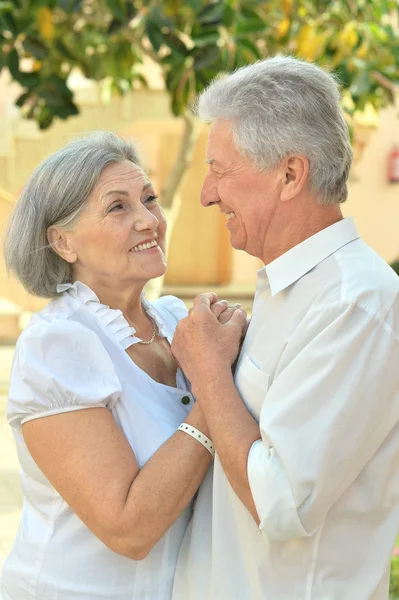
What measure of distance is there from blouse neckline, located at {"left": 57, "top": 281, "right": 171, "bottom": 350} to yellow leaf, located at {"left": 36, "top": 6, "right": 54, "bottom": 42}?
2.37 metres

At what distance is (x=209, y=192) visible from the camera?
6.73 feet

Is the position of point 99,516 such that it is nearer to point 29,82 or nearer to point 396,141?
point 29,82

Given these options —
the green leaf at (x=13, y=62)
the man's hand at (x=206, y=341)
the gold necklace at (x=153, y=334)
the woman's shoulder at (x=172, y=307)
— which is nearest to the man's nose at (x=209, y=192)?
the man's hand at (x=206, y=341)

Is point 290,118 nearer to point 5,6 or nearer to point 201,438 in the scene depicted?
point 201,438

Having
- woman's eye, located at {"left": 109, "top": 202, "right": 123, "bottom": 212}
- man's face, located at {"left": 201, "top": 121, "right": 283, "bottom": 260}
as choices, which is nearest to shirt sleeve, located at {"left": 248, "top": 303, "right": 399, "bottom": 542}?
man's face, located at {"left": 201, "top": 121, "right": 283, "bottom": 260}

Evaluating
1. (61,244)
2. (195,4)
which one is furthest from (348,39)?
(61,244)

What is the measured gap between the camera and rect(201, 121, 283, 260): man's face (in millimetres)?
1966

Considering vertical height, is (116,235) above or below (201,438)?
above

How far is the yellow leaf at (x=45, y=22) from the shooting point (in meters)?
4.39

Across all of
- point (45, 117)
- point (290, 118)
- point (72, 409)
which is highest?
point (290, 118)

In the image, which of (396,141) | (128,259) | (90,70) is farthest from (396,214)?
(128,259)

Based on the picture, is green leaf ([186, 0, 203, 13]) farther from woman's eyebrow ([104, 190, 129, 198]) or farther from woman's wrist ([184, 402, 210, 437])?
woman's wrist ([184, 402, 210, 437])

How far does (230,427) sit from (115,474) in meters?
0.28

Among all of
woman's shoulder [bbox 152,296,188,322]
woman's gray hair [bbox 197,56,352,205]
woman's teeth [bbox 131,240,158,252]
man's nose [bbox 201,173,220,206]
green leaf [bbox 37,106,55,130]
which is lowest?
green leaf [bbox 37,106,55,130]
